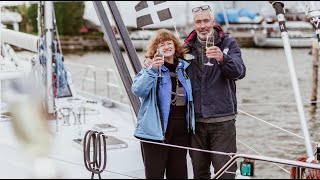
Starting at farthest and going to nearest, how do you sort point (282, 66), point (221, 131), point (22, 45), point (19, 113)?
point (282, 66) → point (22, 45) → point (221, 131) → point (19, 113)

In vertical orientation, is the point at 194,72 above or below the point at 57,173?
above

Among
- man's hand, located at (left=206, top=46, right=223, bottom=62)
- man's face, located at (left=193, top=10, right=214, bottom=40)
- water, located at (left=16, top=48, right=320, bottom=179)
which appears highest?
man's face, located at (left=193, top=10, right=214, bottom=40)

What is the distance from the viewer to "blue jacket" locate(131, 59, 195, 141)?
5.01 meters

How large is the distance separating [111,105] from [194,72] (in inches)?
229

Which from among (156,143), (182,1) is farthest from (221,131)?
(182,1)

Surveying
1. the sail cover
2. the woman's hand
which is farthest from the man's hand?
the sail cover

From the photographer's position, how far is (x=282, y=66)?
132ft

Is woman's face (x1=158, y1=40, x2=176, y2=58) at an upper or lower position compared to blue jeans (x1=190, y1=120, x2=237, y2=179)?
upper

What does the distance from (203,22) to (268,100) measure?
21443mm

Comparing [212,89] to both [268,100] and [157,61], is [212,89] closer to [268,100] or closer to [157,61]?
[157,61]

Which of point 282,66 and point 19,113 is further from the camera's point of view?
point 282,66

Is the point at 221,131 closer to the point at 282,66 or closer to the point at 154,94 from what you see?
the point at 154,94

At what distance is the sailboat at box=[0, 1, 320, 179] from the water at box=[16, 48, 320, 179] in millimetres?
1703

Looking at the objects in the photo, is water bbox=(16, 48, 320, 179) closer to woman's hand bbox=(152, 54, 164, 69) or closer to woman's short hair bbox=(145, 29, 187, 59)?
woman's short hair bbox=(145, 29, 187, 59)
